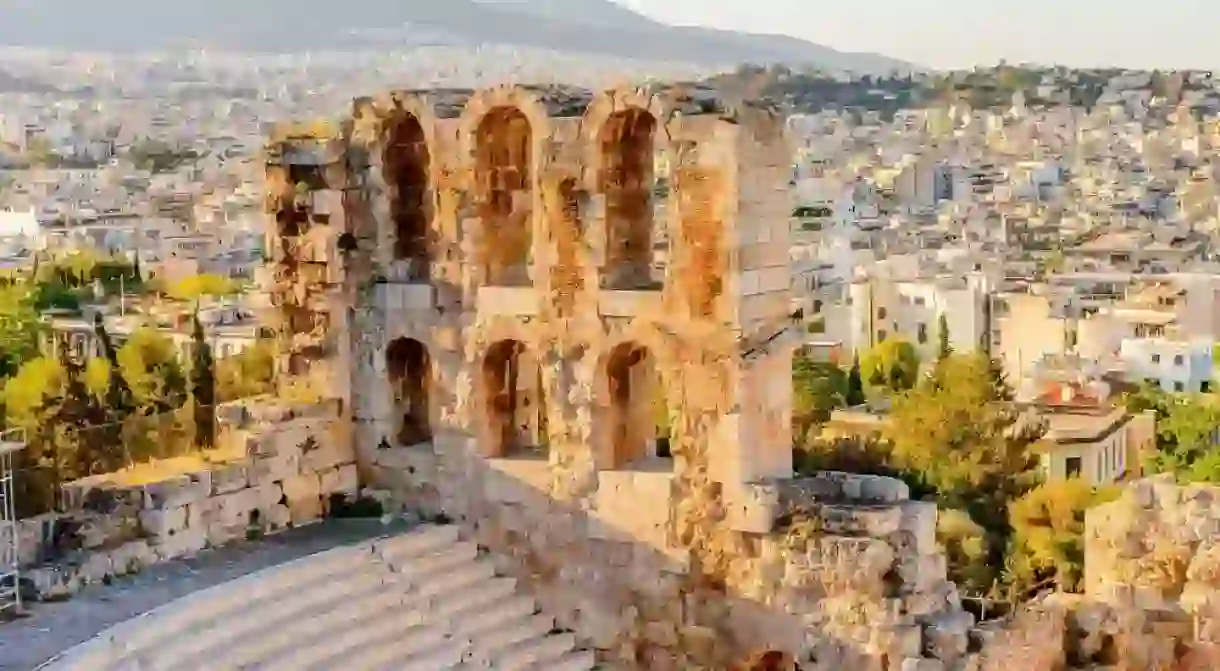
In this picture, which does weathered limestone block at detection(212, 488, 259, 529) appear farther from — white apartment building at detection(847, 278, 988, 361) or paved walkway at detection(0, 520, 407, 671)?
white apartment building at detection(847, 278, 988, 361)

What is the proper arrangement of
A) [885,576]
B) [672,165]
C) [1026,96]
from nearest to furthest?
[885,576]
[672,165]
[1026,96]

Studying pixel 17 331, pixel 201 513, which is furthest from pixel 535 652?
pixel 17 331

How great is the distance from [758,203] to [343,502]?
494cm

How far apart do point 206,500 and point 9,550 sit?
2118 millimetres

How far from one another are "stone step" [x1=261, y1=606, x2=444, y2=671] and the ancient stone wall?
1.80 metres

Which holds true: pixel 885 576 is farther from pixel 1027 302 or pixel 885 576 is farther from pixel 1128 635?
pixel 1027 302

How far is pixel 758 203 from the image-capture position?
1630 centimetres

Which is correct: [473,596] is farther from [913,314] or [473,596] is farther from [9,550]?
[913,314]

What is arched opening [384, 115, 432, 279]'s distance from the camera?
18.3 m

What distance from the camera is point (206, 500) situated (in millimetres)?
16422

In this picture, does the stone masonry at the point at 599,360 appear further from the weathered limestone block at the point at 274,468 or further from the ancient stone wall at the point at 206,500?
the weathered limestone block at the point at 274,468

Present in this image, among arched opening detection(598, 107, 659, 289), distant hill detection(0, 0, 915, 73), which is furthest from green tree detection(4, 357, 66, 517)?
→ distant hill detection(0, 0, 915, 73)

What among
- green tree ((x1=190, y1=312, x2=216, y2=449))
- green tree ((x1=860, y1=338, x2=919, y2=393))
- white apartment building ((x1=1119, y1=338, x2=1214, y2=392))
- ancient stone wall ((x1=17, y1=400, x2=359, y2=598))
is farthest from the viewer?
white apartment building ((x1=1119, y1=338, x2=1214, y2=392))

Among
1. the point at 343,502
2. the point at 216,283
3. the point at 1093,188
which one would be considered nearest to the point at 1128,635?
the point at 343,502
